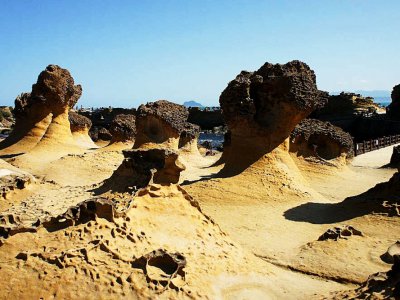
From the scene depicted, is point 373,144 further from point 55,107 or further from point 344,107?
point 55,107

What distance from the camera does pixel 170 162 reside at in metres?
8.37

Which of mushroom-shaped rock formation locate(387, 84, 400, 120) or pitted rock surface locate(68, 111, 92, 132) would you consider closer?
pitted rock surface locate(68, 111, 92, 132)

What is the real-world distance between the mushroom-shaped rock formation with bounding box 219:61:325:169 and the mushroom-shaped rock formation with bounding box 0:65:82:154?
8.09 meters

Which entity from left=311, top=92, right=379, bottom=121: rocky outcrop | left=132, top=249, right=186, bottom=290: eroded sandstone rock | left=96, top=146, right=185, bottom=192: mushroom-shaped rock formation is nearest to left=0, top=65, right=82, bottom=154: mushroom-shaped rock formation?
left=96, top=146, right=185, bottom=192: mushroom-shaped rock formation

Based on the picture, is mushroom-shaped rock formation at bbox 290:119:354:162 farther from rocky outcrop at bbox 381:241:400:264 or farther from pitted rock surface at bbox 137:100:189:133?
rocky outcrop at bbox 381:241:400:264

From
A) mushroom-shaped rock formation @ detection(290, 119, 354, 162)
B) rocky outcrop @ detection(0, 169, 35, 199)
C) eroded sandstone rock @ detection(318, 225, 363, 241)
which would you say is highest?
mushroom-shaped rock formation @ detection(290, 119, 354, 162)

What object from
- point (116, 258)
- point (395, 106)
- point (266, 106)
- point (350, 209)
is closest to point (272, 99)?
point (266, 106)

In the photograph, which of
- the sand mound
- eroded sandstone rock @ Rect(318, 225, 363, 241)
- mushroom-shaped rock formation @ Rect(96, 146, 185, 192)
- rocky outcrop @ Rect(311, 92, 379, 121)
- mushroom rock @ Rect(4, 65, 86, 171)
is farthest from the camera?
rocky outcrop @ Rect(311, 92, 379, 121)

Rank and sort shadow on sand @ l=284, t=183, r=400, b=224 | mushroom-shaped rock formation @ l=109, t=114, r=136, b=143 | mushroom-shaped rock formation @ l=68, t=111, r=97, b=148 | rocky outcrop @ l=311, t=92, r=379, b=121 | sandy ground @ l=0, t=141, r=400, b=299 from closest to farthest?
sandy ground @ l=0, t=141, r=400, b=299, shadow on sand @ l=284, t=183, r=400, b=224, mushroom-shaped rock formation @ l=109, t=114, r=136, b=143, mushroom-shaped rock formation @ l=68, t=111, r=97, b=148, rocky outcrop @ l=311, t=92, r=379, b=121

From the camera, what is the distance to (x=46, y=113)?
17.3 m

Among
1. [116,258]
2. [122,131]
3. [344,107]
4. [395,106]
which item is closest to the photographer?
[116,258]

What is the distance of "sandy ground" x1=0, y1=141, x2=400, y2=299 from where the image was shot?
5793 mm

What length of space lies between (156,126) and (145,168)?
809cm

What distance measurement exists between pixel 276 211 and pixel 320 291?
4.12m
